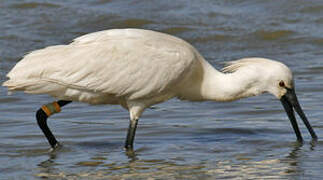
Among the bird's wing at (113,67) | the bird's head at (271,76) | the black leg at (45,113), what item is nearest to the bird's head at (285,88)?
Answer: the bird's head at (271,76)

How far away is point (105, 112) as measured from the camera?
1129cm

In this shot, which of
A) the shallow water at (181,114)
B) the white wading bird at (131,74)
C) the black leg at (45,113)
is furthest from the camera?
the black leg at (45,113)

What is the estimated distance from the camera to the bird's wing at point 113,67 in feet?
29.5

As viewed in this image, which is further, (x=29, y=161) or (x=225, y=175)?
(x=29, y=161)

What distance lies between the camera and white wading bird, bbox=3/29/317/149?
8.99 meters

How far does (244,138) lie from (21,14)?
27.1ft

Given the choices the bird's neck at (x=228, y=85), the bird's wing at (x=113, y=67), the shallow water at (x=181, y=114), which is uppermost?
the bird's wing at (x=113, y=67)

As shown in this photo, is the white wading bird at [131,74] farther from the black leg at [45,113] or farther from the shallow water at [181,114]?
the shallow water at [181,114]

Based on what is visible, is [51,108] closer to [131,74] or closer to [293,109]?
[131,74]

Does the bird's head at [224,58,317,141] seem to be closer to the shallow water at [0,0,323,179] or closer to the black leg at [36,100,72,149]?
the shallow water at [0,0,323,179]

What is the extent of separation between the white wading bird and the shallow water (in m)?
0.57

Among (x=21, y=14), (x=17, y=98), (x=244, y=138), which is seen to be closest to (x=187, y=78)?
(x=244, y=138)

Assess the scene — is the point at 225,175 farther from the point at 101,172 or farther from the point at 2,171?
the point at 2,171

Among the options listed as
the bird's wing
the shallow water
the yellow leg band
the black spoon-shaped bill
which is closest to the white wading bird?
the bird's wing
